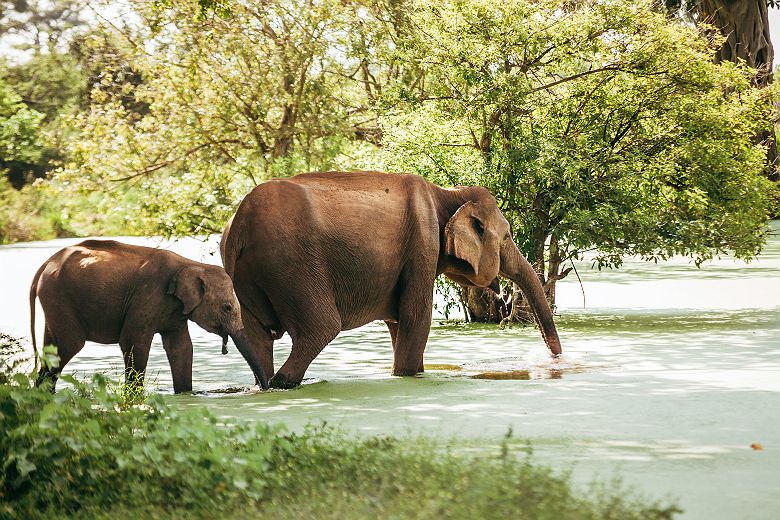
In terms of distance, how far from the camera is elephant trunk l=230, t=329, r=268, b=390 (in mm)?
10641

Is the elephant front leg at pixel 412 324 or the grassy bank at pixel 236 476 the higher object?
the elephant front leg at pixel 412 324

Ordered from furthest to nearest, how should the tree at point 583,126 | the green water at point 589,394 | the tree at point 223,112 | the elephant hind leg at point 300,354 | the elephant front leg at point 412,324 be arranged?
the tree at point 223,112 < the tree at point 583,126 < the elephant front leg at point 412,324 < the elephant hind leg at point 300,354 < the green water at point 589,394

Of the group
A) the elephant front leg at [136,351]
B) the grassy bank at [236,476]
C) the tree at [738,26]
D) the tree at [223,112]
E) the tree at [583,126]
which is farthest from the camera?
the tree at [738,26]

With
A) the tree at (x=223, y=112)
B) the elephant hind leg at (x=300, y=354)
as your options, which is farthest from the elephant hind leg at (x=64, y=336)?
the tree at (x=223, y=112)

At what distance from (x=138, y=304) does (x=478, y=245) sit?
3193 mm

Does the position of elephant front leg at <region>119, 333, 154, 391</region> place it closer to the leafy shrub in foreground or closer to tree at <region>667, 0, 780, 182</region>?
the leafy shrub in foreground

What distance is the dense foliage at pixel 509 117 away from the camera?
1543 cm

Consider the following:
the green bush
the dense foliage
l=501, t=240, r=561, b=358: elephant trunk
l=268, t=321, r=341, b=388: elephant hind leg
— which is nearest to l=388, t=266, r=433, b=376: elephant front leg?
l=268, t=321, r=341, b=388: elephant hind leg

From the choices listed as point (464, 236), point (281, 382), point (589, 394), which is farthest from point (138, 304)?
point (589, 394)

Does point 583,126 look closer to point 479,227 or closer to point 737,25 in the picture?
point 479,227

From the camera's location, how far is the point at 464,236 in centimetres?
1162

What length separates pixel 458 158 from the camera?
1612 centimetres

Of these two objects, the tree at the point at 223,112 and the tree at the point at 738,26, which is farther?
the tree at the point at 738,26

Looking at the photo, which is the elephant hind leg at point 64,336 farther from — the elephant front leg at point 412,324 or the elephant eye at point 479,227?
the elephant eye at point 479,227
